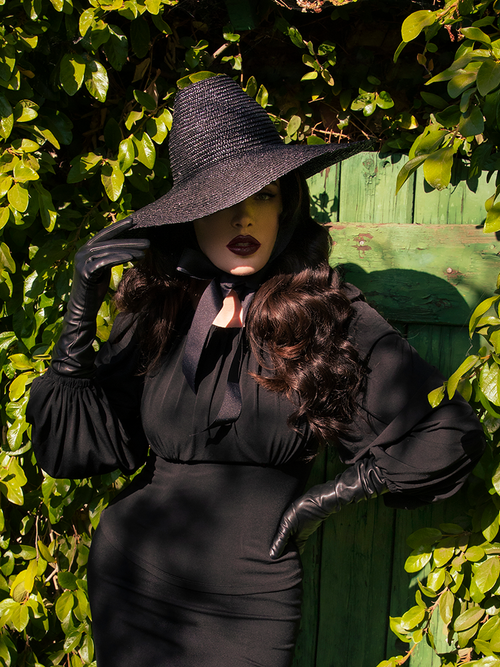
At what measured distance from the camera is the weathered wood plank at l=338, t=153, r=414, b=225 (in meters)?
1.72

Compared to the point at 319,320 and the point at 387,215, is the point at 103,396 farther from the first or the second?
the point at 387,215

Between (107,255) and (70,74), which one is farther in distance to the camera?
(70,74)

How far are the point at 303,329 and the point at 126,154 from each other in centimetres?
80

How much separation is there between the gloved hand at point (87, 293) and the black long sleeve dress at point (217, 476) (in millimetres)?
57

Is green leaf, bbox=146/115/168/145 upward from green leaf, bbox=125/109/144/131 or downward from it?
downward

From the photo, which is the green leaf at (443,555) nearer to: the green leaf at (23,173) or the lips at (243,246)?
the lips at (243,246)

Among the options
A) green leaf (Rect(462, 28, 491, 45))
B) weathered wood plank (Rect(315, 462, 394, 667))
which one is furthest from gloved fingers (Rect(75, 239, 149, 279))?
weathered wood plank (Rect(315, 462, 394, 667))

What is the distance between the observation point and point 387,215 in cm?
174

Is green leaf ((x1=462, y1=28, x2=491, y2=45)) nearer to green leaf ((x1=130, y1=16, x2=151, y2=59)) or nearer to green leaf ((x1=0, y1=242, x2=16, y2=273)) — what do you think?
green leaf ((x1=130, y1=16, x2=151, y2=59))

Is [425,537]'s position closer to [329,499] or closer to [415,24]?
[329,499]

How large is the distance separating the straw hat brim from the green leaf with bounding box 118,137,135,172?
37 cm

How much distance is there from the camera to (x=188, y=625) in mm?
1358

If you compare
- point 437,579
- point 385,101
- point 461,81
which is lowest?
point 437,579

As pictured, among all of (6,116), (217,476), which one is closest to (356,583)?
(217,476)
